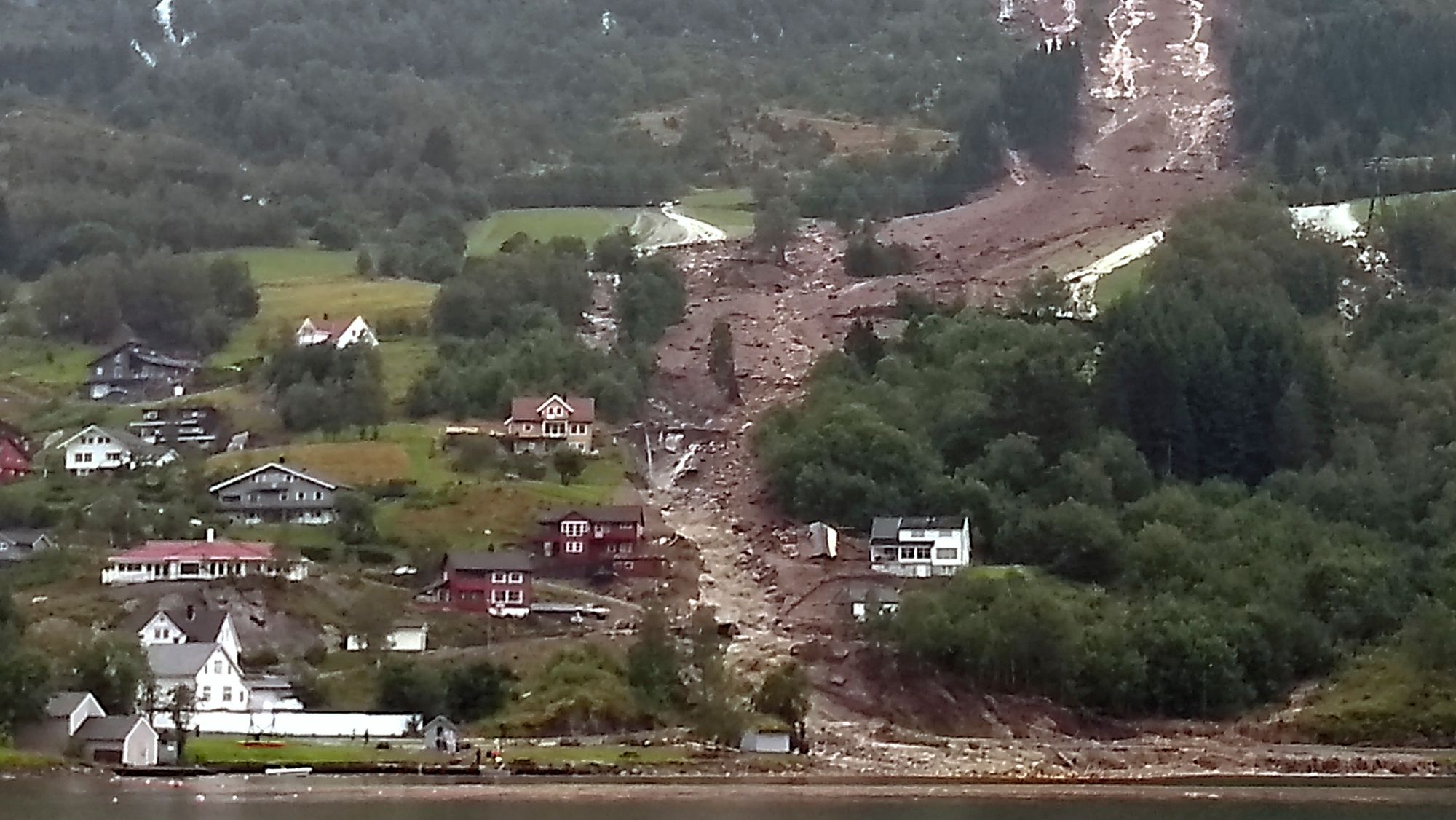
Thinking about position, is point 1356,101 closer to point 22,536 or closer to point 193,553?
point 193,553

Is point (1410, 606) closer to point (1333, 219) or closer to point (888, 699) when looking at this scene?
point (888, 699)

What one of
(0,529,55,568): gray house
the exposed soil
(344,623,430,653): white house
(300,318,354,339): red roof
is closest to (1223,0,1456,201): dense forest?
the exposed soil

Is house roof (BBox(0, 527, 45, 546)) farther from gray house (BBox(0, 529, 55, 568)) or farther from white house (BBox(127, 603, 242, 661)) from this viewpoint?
white house (BBox(127, 603, 242, 661))

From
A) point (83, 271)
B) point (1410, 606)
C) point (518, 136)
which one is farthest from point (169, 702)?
point (518, 136)

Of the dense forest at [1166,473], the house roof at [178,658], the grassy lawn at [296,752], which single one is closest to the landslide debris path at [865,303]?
the dense forest at [1166,473]

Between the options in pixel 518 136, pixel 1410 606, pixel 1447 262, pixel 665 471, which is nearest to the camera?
pixel 1410 606
